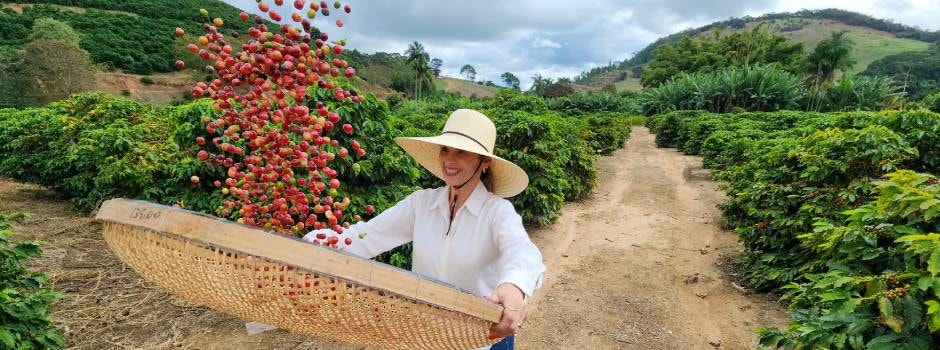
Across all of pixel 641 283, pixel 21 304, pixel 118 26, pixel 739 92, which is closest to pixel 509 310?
pixel 21 304

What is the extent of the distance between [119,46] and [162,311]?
217 ft

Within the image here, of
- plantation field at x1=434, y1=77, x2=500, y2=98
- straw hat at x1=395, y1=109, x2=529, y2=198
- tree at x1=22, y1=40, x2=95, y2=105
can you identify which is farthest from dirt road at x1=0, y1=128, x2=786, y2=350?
plantation field at x1=434, y1=77, x2=500, y2=98

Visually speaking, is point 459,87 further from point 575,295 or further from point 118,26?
point 575,295

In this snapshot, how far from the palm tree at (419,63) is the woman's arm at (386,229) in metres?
66.9

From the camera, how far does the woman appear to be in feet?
6.19

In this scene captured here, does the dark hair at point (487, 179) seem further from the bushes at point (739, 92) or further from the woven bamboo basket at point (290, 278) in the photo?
the bushes at point (739, 92)

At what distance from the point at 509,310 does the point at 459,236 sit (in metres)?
0.72

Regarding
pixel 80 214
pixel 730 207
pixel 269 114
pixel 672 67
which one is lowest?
pixel 80 214

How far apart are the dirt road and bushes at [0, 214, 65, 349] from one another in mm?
1365

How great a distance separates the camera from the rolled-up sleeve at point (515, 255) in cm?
153

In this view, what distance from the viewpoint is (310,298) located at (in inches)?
42.2

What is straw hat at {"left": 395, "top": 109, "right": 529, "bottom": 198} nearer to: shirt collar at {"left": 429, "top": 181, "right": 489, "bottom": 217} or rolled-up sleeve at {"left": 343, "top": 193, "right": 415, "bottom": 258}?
shirt collar at {"left": 429, "top": 181, "right": 489, "bottom": 217}

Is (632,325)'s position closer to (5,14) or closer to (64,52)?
(64,52)

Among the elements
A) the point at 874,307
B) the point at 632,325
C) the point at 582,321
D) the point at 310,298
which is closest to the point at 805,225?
the point at 632,325
